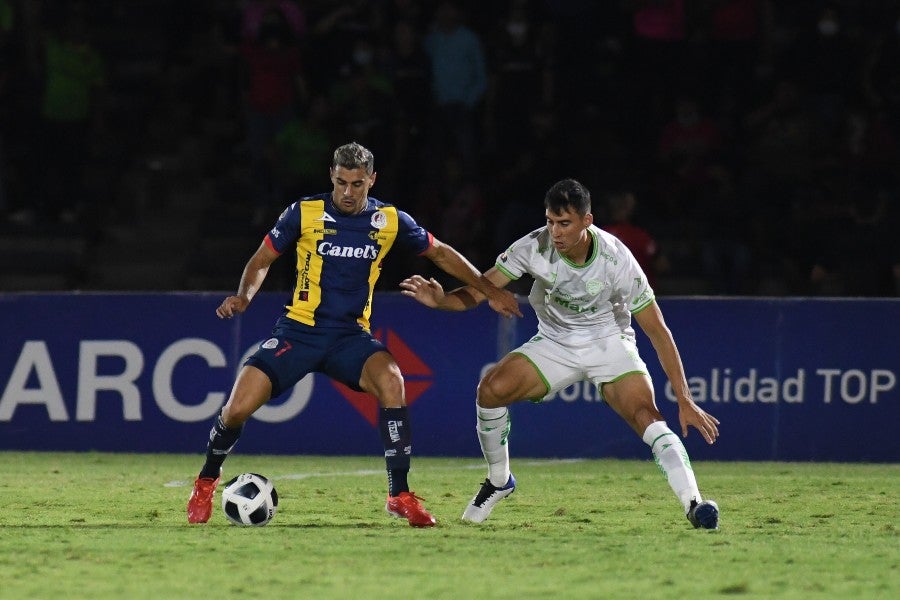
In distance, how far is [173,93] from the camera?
19516mm

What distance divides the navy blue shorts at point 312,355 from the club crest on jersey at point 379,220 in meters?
0.63

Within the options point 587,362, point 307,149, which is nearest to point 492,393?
point 587,362

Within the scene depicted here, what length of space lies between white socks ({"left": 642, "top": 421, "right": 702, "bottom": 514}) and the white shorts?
465 mm

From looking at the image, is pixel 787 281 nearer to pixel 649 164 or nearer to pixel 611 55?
pixel 649 164

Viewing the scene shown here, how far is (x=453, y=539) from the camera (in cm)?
861

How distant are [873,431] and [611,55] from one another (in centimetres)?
658

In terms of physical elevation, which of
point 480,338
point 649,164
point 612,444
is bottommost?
point 612,444

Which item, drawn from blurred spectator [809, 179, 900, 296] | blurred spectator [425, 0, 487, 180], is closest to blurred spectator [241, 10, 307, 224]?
blurred spectator [425, 0, 487, 180]

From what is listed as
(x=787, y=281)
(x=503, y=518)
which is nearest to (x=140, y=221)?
(x=787, y=281)

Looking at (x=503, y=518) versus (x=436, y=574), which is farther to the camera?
(x=503, y=518)

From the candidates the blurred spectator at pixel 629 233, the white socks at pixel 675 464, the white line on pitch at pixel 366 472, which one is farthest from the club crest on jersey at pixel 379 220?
the blurred spectator at pixel 629 233

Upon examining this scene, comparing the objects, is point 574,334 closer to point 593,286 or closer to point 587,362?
point 587,362

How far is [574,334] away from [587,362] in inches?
7.7

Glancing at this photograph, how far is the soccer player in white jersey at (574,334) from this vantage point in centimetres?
912
